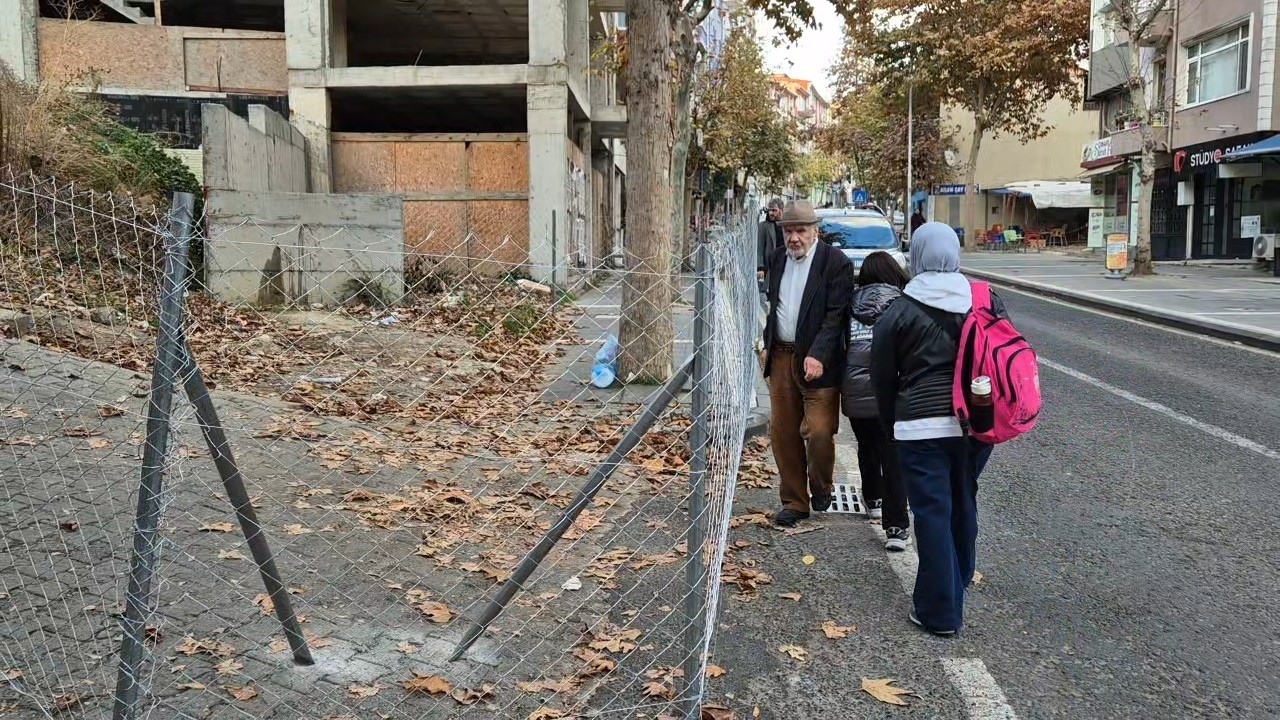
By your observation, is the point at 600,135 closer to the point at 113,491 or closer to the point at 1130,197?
the point at 1130,197

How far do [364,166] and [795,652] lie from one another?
17.3m

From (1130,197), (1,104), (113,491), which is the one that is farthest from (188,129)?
(1130,197)

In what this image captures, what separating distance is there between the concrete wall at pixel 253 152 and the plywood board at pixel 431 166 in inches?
71.1

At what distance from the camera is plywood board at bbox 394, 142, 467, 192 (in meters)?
19.5

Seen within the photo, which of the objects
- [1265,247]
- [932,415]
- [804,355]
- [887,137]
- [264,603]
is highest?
[887,137]

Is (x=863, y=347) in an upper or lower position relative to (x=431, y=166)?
lower

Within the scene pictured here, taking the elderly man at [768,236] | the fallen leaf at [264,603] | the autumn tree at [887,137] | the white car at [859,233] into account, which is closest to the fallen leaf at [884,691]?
the fallen leaf at [264,603]

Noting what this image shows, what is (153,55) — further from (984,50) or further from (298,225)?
(984,50)

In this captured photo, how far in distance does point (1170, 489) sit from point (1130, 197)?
31.6 m

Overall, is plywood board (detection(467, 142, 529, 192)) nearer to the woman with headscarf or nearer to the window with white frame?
the woman with headscarf

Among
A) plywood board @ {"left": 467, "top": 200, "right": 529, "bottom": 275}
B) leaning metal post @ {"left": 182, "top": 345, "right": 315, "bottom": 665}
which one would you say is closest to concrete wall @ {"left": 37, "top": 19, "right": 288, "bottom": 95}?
plywood board @ {"left": 467, "top": 200, "right": 529, "bottom": 275}

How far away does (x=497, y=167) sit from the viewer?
19578 mm

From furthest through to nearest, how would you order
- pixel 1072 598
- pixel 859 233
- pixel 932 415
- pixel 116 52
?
pixel 116 52 < pixel 859 233 < pixel 1072 598 < pixel 932 415

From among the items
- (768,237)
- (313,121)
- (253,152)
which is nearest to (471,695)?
(768,237)
